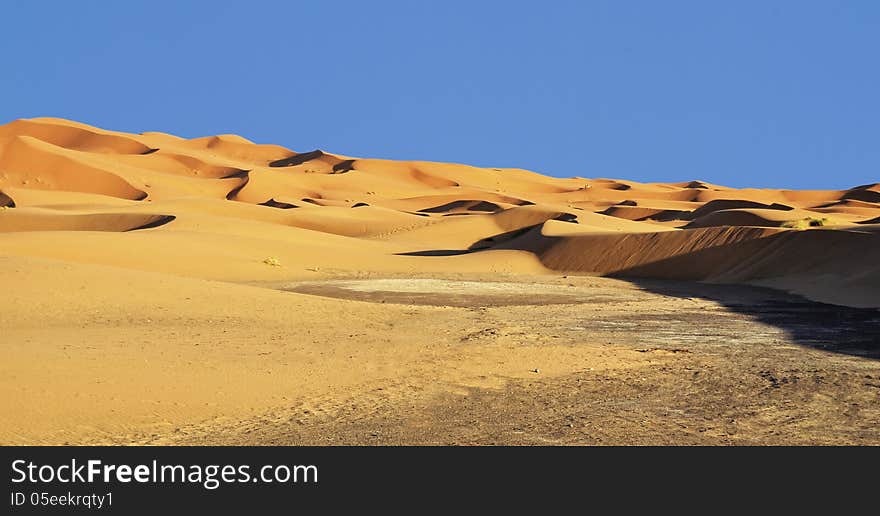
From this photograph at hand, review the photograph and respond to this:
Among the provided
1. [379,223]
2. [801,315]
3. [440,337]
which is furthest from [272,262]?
[379,223]

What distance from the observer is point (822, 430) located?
29.9 feet

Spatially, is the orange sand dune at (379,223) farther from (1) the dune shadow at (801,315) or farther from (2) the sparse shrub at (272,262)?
(1) the dune shadow at (801,315)

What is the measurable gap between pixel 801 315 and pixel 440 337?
8140mm

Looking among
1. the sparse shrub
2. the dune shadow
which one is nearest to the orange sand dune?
the sparse shrub

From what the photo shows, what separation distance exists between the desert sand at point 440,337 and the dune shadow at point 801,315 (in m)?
0.08

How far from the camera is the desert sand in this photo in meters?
9.45

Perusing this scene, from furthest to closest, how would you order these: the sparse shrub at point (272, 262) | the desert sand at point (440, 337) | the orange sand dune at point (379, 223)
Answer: the sparse shrub at point (272, 262) → the orange sand dune at point (379, 223) → the desert sand at point (440, 337)

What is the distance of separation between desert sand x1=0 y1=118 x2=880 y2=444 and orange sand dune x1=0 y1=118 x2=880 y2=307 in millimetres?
160

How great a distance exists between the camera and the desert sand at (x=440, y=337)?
9453mm

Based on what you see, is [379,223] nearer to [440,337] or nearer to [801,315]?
[801,315]

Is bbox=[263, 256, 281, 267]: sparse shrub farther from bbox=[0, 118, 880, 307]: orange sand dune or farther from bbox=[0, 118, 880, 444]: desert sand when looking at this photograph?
bbox=[0, 118, 880, 444]: desert sand

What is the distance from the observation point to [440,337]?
50.6 ft

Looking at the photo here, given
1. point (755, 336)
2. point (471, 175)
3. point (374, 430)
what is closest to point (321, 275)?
point (755, 336)

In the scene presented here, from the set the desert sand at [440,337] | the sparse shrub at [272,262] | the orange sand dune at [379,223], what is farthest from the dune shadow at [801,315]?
the sparse shrub at [272,262]
